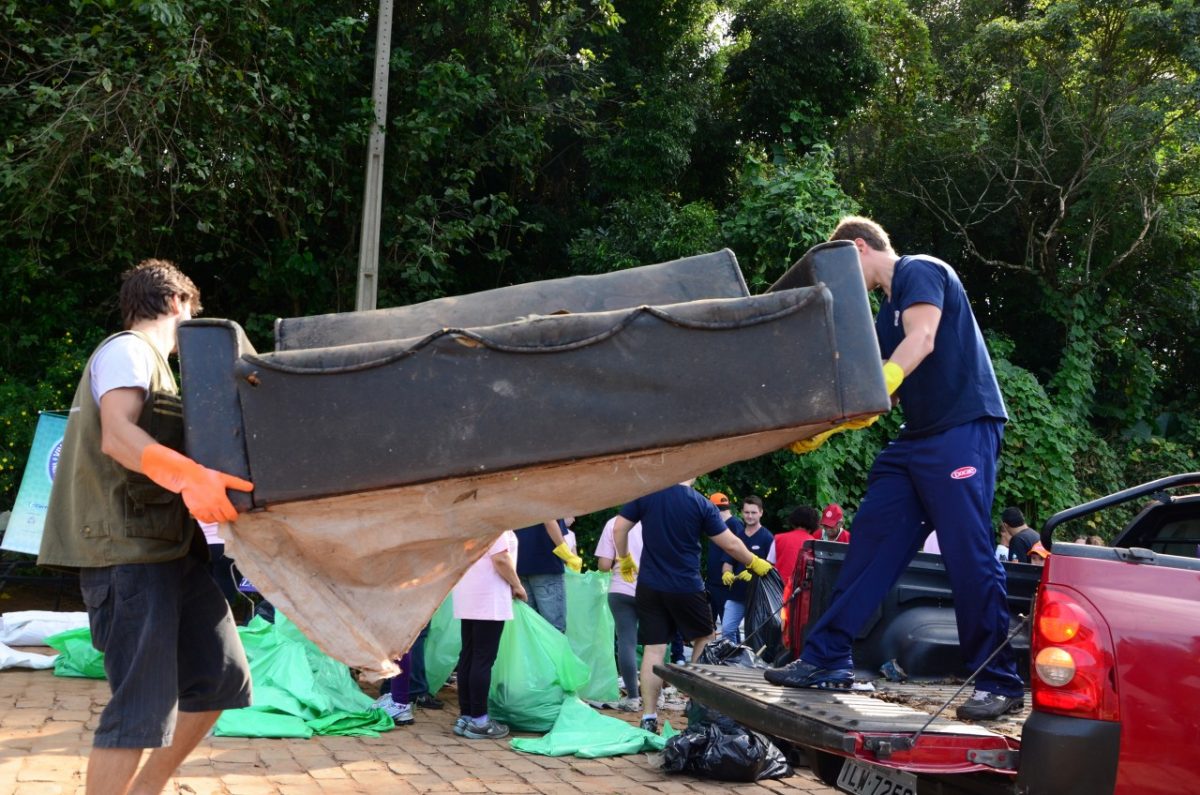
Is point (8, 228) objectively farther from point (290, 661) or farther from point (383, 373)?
point (383, 373)

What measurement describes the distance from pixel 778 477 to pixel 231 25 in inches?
339

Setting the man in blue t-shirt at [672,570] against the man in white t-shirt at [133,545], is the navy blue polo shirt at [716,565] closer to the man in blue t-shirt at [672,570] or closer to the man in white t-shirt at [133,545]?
the man in blue t-shirt at [672,570]

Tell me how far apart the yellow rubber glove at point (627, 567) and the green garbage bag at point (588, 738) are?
4.02 ft

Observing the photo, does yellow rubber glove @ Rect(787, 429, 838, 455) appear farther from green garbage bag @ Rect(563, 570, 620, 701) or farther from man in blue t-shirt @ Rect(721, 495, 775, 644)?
man in blue t-shirt @ Rect(721, 495, 775, 644)

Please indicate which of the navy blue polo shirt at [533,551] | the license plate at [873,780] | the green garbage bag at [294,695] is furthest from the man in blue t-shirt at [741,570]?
the license plate at [873,780]

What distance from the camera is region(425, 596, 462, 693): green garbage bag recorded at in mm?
8602

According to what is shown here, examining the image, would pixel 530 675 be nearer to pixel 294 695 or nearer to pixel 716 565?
pixel 294 695

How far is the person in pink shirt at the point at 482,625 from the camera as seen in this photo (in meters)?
7.43

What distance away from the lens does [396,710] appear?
7723 millimetres

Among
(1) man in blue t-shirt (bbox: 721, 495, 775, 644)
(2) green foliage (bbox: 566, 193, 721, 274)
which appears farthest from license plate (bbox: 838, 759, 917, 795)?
(2) green foliage (bbox: 566, 193, 721, 274)

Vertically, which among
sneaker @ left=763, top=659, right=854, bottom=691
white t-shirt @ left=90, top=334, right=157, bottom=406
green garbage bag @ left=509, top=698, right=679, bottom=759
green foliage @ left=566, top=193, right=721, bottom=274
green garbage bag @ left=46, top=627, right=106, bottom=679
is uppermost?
green foliage @ left=566, top=193, right=721, bottom=274

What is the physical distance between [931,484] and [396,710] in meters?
4.73

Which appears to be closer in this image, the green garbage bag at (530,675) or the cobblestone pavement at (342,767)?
the cobblestone pavement at (342,767)

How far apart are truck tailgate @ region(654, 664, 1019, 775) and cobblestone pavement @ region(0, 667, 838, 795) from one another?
85.4 inches
